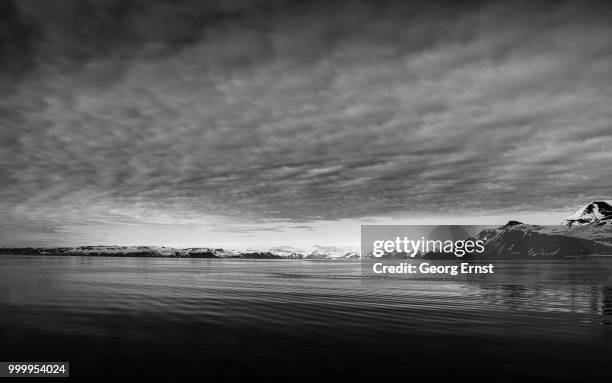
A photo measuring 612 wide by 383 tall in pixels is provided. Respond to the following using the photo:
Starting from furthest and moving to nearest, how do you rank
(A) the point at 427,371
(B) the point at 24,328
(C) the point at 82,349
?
(B) the point at 24,328
(C) the point at 82,349
(A) the point at 427,371

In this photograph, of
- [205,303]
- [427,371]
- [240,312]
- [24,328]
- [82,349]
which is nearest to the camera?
[427,371]

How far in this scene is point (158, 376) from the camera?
1420cm

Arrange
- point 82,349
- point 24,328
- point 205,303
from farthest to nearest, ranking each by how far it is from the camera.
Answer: point 205,303 < point 24,328 < point 82,349

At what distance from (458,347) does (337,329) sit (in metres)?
7.00

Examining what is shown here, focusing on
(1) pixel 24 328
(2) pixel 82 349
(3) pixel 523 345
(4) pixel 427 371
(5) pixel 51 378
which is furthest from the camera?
(1) pixel 24 328

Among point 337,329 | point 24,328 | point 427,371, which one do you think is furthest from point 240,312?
point 427,371

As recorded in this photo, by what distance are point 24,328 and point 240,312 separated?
1351 cm

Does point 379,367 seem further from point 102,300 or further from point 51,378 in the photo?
point 102,300

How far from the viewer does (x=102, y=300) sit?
37031 millimetres

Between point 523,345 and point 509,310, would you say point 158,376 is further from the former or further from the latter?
point 509,310

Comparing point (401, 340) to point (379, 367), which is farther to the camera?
point (401, 340)

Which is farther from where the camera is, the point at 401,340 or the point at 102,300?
the point at 102,300

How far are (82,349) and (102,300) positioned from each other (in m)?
21.4

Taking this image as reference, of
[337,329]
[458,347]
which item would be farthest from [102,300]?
[458,347]
